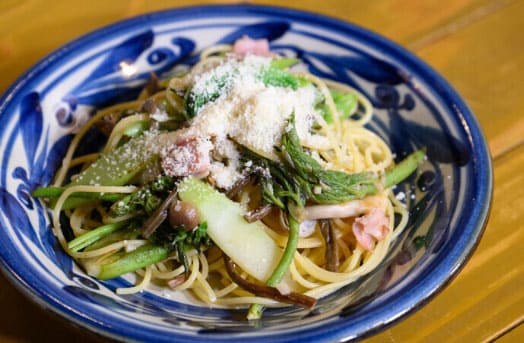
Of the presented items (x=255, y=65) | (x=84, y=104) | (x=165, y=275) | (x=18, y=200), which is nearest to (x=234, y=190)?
(x=165, y=275)

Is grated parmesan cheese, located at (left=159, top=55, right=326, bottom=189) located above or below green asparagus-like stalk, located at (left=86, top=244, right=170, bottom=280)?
above

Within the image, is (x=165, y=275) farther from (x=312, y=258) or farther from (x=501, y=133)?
(x=501, y=133)

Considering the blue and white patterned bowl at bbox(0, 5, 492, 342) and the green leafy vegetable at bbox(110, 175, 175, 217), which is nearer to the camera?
the blue and white patterned bowl at bbox(0, 5, 492, 342)

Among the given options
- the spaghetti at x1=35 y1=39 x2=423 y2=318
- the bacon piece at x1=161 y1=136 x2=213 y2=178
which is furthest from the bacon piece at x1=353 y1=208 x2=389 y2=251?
the bacon piece at x1=161 y1=136 x2=213 y2=178

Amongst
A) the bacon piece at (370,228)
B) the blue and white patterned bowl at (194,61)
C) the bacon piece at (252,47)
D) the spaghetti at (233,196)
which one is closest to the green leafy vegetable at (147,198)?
the spaghetti at (233,196)

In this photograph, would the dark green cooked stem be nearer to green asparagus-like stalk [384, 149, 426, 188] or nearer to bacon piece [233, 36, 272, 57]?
bacon piece [233, 36, 272, 57]

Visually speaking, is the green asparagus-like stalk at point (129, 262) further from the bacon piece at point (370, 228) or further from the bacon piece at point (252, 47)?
the bacon piece at point (252, 47)

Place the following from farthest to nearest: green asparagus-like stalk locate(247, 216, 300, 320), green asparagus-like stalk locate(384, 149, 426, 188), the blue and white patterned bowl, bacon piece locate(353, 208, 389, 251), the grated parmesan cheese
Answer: green asparagus-like stalk locate(384, 149, 426, 188) → bacon piece locate(353, 208, 389, 251) → the grated parmesan cheese → green asparagus-like stalk locate(247, 216, 300, 320) → the blue and white patterned bowl
